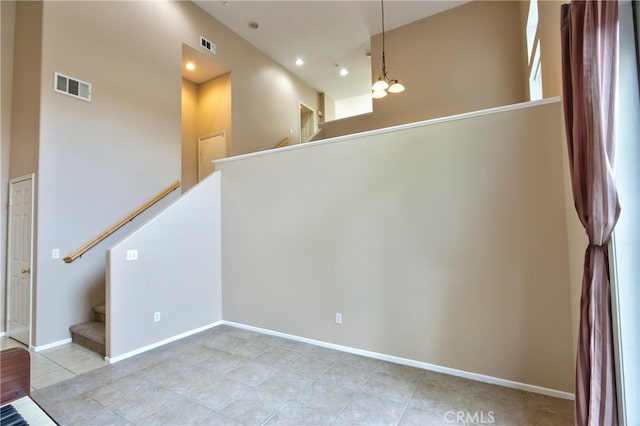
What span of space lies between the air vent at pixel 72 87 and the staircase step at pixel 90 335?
122 inches

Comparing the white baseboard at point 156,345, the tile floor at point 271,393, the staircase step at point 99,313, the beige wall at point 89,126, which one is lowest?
the tile floor at point 271,393

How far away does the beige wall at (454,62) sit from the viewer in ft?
18.1

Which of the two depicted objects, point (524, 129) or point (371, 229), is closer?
point (524, 129)

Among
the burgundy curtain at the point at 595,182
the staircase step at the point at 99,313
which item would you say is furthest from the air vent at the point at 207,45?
the burgundy curtain at the point at 595,182

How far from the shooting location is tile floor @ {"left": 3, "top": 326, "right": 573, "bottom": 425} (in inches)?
89.1

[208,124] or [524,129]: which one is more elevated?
[208,124]

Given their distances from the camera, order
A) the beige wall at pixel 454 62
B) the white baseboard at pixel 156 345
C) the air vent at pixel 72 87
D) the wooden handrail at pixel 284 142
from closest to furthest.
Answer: the white baseboard at pixel 156 345
the air vent at pixel 72 87
the beige wall at pixel 454 62
the wooden handrail at pixel 284 142

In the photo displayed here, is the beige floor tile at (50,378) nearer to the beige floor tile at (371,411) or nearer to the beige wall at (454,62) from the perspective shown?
the beige floor tile at (371,411)

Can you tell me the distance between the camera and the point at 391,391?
2594mm

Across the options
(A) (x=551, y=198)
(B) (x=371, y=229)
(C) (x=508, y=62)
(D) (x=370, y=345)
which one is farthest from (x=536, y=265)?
(C) (x=508, y=62)

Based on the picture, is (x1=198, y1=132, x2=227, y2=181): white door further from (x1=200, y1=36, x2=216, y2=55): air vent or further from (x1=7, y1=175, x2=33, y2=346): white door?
(x1=7, y1=175, x2=33, y2=346): white door

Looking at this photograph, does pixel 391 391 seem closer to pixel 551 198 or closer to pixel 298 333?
pixel 298 333

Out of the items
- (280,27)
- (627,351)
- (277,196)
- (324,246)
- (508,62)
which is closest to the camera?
(627,351)

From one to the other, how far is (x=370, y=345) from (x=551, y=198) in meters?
2.25
